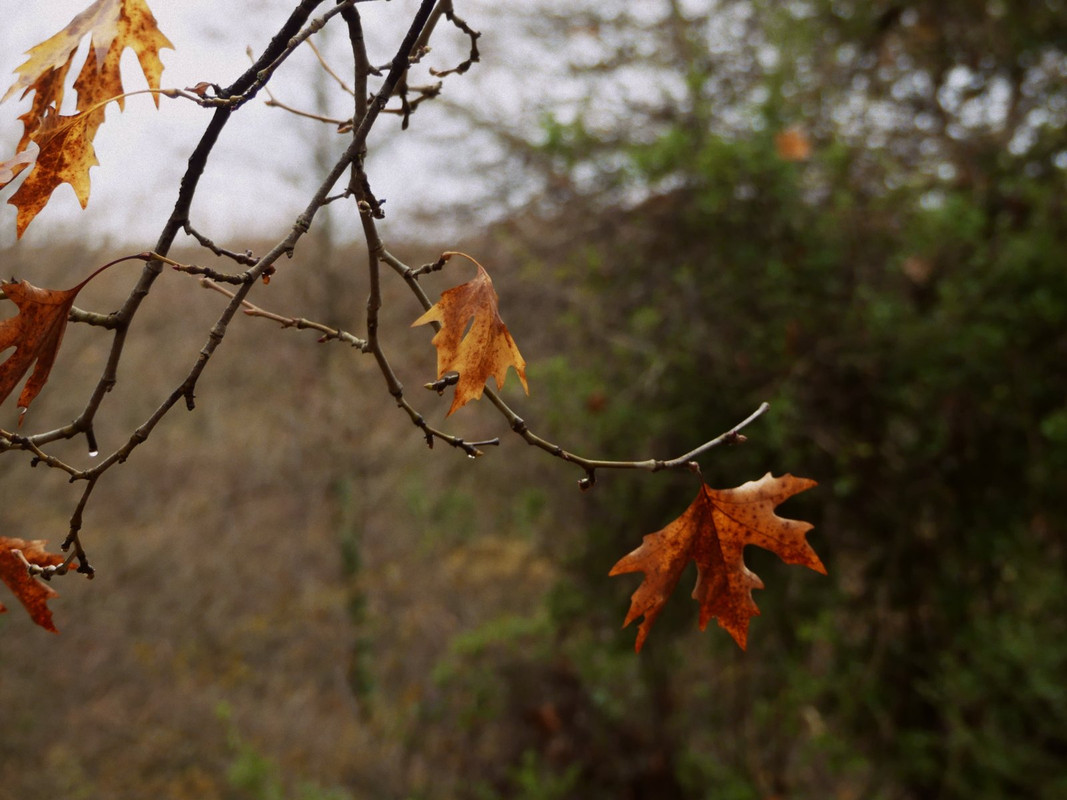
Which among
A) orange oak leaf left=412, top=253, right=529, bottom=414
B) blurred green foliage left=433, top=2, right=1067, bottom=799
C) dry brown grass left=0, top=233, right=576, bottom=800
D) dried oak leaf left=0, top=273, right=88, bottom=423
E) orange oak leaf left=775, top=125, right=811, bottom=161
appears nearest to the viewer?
dried oak leaf left=0, top=273, right=88, bottom=423

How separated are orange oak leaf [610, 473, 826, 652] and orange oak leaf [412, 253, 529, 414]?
21 centimetres

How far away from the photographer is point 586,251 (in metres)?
3.51

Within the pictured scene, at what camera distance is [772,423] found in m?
2.82

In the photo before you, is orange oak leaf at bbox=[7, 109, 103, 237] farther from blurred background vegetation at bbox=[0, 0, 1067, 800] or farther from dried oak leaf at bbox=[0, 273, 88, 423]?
blurred background vegetation at bbox=[0, 0, 1067, 800]

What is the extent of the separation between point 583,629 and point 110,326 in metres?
3.68

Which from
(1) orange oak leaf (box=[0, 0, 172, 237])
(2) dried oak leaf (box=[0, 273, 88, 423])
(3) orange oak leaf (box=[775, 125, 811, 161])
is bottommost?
(2) dried oak leaf (box=[0, 273, 88, 423])

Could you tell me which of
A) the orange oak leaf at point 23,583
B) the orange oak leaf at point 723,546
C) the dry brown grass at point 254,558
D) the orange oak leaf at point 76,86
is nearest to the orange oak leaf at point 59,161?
the orange oak leaf at point 76,86

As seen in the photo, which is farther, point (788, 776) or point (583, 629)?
point (583, 629)

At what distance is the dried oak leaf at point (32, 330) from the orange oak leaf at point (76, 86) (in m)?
0.07

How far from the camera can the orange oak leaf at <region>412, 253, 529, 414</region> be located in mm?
842

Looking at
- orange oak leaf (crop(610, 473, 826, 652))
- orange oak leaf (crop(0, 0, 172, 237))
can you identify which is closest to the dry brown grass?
orange oak leaf (crop(610, 473, 826, 652))

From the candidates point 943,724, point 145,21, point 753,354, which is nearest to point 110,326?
point 145,21

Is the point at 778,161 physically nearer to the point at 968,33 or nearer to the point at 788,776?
the point at 968,33

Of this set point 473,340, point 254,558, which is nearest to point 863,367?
point 473,340
